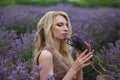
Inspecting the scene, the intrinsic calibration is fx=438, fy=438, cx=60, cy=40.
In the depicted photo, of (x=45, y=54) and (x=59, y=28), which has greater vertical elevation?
(x=59, y=28)

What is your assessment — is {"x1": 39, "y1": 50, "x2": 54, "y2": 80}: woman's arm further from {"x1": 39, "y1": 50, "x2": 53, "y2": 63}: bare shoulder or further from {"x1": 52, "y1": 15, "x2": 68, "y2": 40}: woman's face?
{"x1": 52, "y1": 15, "x2": 68, "y2": 40}: woman's face

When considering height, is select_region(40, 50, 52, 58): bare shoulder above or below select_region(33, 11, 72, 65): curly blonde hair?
below

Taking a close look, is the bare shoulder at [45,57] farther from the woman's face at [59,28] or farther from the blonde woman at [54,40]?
the woman's face at [59,28]

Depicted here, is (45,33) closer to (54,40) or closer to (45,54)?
(54,40)

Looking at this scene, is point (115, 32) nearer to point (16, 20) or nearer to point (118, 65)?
point (16, 20)

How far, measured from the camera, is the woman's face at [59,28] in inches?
165

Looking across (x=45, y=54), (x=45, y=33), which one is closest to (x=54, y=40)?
(x=45, y=33)

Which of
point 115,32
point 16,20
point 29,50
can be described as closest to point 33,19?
point 16,20

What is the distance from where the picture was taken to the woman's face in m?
4.19

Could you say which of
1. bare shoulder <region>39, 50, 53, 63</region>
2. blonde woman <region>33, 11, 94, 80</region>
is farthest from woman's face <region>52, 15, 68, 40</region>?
bare shoulder <region>39, 50, 53, 63</region>

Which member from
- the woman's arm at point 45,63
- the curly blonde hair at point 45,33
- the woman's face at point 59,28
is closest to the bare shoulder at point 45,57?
the woman's arm at point 45,63

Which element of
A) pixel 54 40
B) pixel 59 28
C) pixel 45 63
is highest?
pixel 59 28

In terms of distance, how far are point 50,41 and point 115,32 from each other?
23.4 feet

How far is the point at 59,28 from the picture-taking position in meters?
4.19
